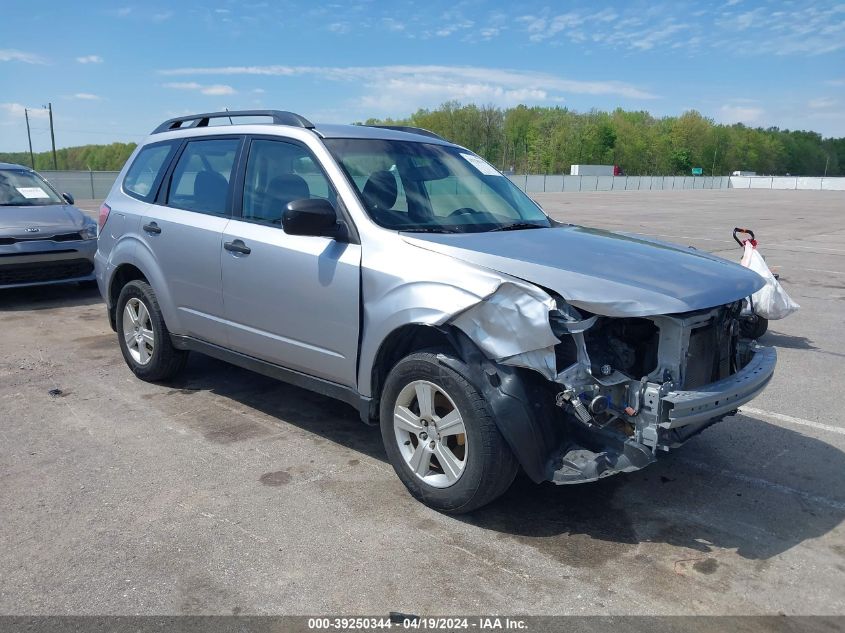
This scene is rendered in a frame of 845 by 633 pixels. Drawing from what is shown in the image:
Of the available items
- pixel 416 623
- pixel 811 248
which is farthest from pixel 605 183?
pixel 416 623

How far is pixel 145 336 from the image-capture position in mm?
5844

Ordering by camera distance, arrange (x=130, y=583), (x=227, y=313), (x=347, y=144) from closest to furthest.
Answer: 1. (x=130, y=583)
2. (x=347, y=144)
3. (x=227, y=313)

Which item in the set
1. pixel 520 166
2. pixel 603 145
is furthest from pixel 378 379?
pixel 603 145

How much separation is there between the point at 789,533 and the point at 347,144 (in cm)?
329

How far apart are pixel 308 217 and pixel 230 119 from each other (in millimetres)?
1885

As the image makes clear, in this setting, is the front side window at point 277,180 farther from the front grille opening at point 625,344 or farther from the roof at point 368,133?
the front grille opening at point 625,344

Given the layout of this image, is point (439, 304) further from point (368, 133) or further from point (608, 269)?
point (368, 133)

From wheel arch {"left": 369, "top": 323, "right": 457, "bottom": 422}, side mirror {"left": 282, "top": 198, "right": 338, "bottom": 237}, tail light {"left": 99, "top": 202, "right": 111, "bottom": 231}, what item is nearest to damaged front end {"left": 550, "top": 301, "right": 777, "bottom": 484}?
wheel arch {"left": 369, "top": 323, "right": 457, "bottom": 422}

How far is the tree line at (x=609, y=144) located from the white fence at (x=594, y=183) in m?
21.7

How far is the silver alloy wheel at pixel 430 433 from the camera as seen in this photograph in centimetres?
364

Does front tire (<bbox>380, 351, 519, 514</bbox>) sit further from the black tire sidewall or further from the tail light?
the tail light

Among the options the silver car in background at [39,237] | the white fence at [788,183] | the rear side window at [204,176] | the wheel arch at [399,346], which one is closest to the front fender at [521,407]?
the wheel arch at [399,346]

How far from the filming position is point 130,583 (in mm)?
3111

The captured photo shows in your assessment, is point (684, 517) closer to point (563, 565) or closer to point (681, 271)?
point (563, 565)
